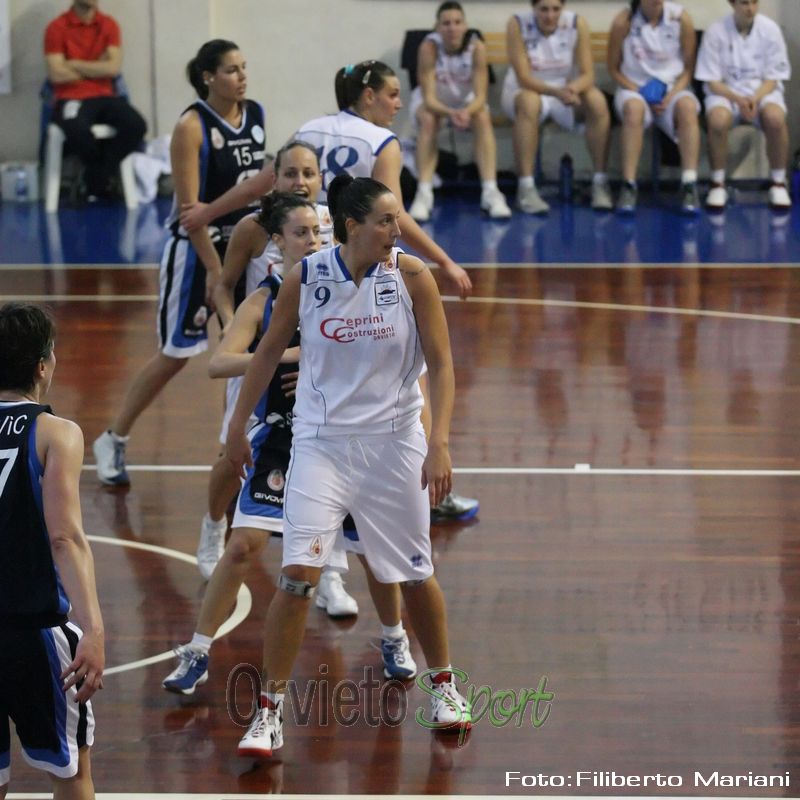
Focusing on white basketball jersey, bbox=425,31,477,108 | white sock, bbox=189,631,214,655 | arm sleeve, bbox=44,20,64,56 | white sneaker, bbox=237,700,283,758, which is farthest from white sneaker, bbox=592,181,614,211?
white sneaker, bbox=237,700,283,758

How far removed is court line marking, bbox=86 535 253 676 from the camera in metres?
4.50

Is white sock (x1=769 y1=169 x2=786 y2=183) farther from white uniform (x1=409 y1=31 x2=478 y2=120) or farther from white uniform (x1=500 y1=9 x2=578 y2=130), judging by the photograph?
white uniform (x1=409 y1=31 x2=478 y2=120)

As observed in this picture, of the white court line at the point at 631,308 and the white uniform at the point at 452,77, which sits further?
the white uniform at the point at 452,77

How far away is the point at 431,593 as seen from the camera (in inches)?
157

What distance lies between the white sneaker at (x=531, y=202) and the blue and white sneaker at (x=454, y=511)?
265 inches

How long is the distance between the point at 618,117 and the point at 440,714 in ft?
29.8

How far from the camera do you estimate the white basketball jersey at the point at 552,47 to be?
1220 cm

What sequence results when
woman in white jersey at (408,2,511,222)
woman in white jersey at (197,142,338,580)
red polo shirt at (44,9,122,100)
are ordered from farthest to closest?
1. red polo shirt at (44,9,122,100)
2. woman in white jersey at (408,2,511,222)
3. woman in white jersey at (197,142,338,580)

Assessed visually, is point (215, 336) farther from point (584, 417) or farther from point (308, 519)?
point (308, 519)

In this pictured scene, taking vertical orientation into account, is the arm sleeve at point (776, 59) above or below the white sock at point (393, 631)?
above

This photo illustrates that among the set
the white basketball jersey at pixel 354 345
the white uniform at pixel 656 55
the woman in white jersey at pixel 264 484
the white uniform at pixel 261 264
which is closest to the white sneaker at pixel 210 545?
the white uniform at pixel 261 264

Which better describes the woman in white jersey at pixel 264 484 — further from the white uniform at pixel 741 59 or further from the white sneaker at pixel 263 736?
the white uniform at pixel 741 59

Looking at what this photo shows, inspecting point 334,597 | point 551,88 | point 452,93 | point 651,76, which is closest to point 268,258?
point 334,597

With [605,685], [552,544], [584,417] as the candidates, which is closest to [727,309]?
[584,417]
